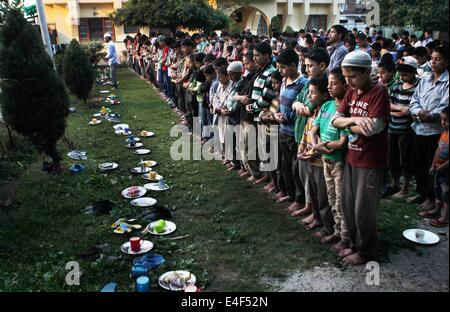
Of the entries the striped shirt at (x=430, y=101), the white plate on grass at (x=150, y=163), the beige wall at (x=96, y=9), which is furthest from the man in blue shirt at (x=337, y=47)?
the beige wall at (x=96, y=9)

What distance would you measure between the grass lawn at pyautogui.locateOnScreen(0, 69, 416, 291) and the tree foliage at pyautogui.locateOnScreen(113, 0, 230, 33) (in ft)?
35.7

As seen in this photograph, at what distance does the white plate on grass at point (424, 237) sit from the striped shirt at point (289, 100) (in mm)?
1588

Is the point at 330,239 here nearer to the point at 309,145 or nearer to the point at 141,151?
the point at 309,145

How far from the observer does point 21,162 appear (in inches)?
278

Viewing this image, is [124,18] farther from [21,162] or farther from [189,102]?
[21,162]

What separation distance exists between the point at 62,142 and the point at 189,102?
2649 millimetres

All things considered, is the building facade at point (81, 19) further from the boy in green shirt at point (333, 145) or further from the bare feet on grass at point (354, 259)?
the bare feet on grass at point (354, 259)

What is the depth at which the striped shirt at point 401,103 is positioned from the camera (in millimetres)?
4879

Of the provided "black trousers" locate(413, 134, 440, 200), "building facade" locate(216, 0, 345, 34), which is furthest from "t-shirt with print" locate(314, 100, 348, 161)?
"building facade" locate(216, 0, 345, 34)

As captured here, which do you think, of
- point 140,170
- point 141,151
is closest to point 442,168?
point 140,170

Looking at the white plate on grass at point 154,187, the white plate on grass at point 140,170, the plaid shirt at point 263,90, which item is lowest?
the white plate on grass at point 154,187

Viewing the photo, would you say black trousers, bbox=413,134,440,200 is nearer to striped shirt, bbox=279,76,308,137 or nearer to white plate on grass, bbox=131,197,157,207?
striped shirt, bbox=279,76,308,137

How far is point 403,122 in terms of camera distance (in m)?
4.94

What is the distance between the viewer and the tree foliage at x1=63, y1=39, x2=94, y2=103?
37.9 feet
